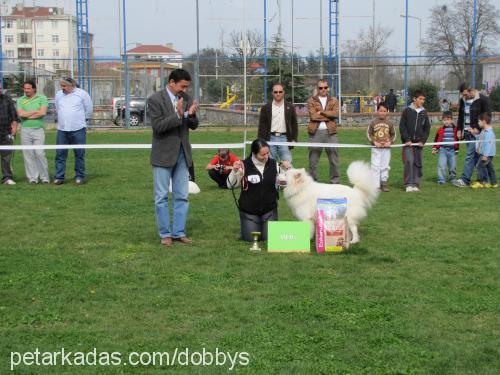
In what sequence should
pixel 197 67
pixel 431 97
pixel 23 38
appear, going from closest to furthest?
pixel 197 67 < pixel 431 97 < pixel 23 38

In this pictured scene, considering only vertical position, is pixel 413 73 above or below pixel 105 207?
above

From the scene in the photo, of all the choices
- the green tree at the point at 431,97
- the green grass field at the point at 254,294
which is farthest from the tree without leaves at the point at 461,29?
the green grass field at the point at 254,294

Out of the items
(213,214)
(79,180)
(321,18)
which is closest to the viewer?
(213,214)

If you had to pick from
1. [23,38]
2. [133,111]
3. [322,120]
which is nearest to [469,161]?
[322,120]

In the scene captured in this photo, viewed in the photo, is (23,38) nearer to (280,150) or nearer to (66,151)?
(66,151)

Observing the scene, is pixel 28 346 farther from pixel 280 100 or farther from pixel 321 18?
pixel 321 18

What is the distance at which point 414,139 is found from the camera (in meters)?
11.6

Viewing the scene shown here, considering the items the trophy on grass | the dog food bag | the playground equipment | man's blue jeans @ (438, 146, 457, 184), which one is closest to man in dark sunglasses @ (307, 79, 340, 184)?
man's blue jeans @ (438, 146, 457, 184)

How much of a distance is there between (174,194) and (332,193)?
5.77ft

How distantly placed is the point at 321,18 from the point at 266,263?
972 inches

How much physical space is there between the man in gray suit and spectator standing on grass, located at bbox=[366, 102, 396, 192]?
503 cm

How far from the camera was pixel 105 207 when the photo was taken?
10008mm

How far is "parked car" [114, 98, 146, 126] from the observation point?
29469 mm

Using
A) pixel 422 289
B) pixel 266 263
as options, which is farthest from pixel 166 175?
pixel 422 289
